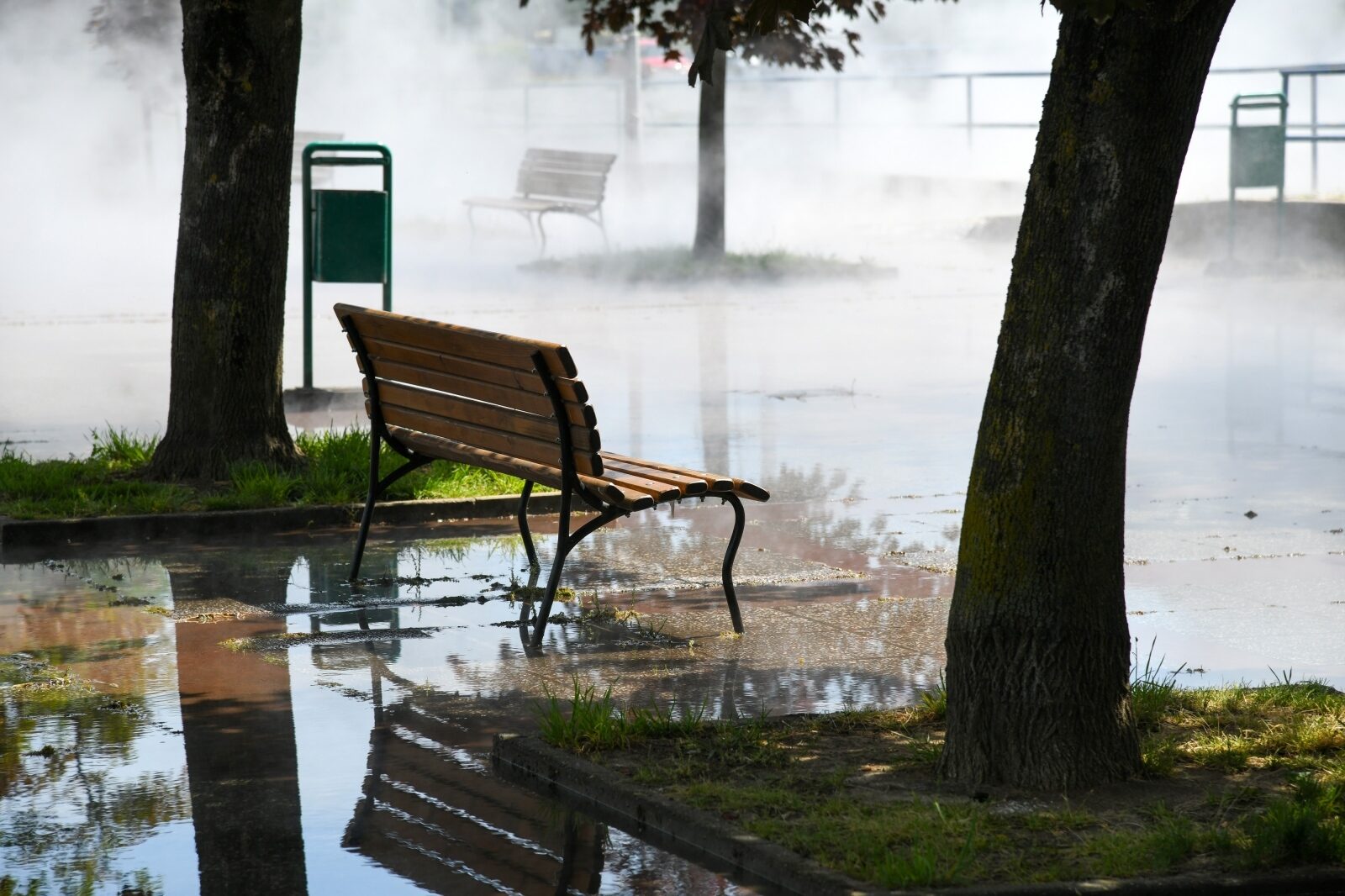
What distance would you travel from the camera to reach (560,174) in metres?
23.5

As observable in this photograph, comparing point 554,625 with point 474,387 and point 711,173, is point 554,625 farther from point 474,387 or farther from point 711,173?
point 711,173

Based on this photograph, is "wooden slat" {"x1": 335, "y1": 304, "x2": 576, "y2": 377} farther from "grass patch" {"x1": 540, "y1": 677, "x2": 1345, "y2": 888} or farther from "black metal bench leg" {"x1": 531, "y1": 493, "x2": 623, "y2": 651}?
"grass patch" {"x1": 540, "y1": 677, "x2": 1345, "y2": 888}

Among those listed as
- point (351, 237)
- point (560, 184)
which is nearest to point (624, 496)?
point (351, 237)

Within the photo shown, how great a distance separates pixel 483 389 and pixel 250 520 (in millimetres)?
1862

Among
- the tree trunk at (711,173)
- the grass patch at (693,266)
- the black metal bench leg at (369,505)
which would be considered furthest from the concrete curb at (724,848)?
the grass patch at (693,266)

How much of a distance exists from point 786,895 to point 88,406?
344 inches

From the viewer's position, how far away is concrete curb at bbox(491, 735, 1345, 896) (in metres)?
3.92

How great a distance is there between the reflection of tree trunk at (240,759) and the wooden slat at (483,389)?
0.91m

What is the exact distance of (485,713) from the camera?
5.52m

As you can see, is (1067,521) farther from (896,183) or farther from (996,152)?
(996,152)

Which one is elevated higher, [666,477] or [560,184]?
[560,184]

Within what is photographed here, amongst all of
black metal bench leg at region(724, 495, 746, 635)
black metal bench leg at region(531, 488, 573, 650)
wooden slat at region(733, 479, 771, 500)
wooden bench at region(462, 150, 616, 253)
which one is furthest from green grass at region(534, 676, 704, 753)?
wooden bench at region(462, 150, 616, 253)

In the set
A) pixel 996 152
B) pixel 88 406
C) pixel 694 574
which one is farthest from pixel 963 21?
pixel 694 574

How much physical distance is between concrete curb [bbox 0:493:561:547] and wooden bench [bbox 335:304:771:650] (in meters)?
0.83
